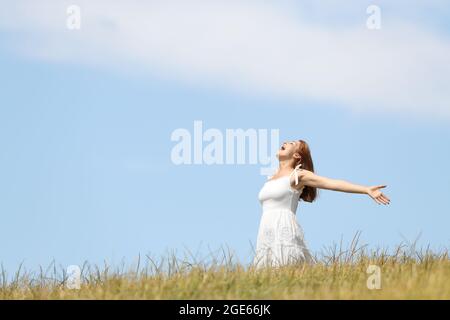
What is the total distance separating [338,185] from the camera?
9.09m

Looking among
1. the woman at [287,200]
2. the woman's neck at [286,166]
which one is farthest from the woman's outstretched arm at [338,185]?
the woman's neck at [286,166]

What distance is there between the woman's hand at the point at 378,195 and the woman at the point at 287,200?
0.44 meters

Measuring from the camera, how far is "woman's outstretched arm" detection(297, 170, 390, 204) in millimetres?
8664

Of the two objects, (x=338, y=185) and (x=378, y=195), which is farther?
(x=338, y=185)

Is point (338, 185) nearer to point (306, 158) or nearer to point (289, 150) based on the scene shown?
point (306, 158)

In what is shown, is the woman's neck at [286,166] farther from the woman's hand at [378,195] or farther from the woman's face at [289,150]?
the woman's hand at [378,195]

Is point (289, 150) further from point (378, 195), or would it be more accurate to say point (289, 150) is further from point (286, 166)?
point (378, 195)

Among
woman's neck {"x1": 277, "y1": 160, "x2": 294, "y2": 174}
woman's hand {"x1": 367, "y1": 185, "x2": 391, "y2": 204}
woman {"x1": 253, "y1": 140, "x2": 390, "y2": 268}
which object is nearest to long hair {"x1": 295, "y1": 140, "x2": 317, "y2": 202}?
woman {"x1": 253, "y1": 140, "x2": 390, "y2": 268}

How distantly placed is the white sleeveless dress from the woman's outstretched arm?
5.1 inches

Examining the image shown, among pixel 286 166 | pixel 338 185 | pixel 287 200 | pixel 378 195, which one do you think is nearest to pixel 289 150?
pixel 286 166

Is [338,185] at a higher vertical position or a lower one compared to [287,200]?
higher

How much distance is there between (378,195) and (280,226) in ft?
4.50

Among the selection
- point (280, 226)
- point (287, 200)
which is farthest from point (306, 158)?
point (280, 226)
